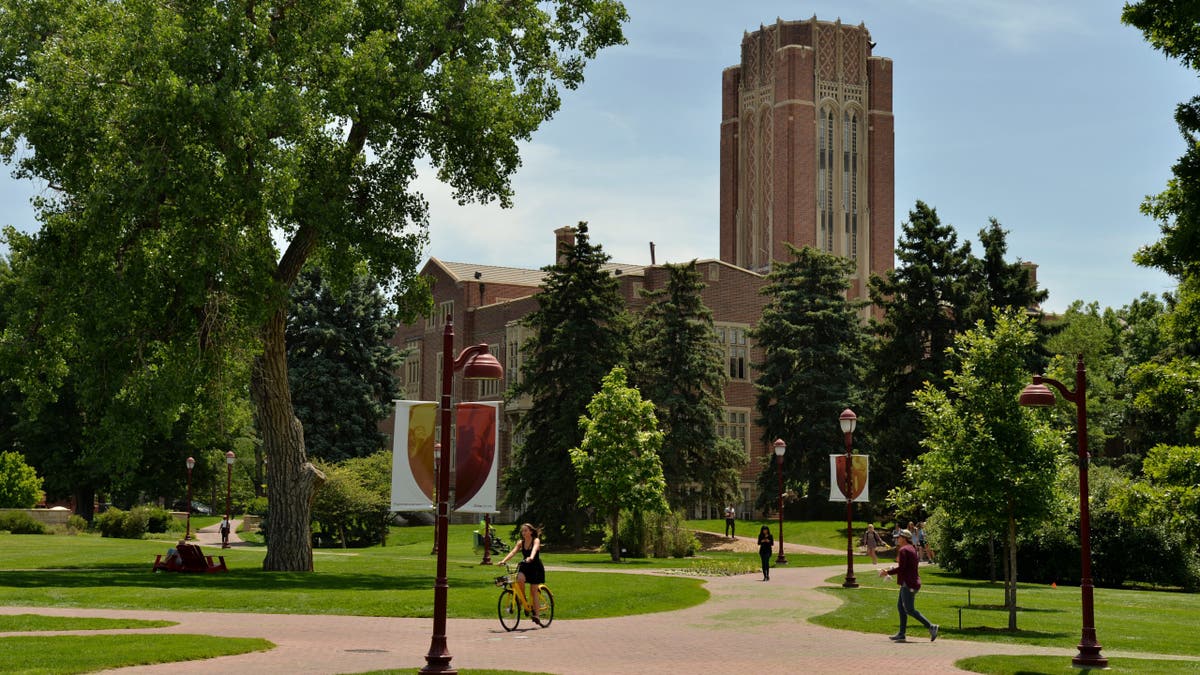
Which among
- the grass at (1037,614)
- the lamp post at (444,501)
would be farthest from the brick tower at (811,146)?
the lamp post at (444,501)

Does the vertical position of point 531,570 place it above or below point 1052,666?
above

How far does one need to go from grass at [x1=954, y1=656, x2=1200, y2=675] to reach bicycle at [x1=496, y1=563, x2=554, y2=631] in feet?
23.1

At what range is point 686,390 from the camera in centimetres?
5922

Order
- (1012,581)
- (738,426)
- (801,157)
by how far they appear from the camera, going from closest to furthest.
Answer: (1012,581), (738,426), (801,157)

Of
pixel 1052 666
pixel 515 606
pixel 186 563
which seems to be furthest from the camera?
pixel 186 563

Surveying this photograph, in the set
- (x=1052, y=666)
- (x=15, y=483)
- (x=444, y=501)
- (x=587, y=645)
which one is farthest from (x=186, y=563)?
(x=15, y=483)

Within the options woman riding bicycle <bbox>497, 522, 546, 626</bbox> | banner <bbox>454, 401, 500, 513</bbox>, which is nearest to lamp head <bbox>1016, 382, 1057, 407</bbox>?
woman riding bicycle <bbox>497, 522, 546, 626</bbox>

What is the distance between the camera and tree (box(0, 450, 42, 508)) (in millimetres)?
59156

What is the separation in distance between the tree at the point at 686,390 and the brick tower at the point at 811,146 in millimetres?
41954

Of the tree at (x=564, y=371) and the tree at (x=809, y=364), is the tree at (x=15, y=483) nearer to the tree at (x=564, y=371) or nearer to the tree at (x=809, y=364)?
the tree at (x=564, y=371)

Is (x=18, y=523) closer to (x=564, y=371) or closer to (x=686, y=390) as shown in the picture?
(x=564, y=371)

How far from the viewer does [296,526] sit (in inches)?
1271

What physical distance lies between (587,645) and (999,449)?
9.15 meters

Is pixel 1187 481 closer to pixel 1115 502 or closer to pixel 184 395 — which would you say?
pixel 1115 502
